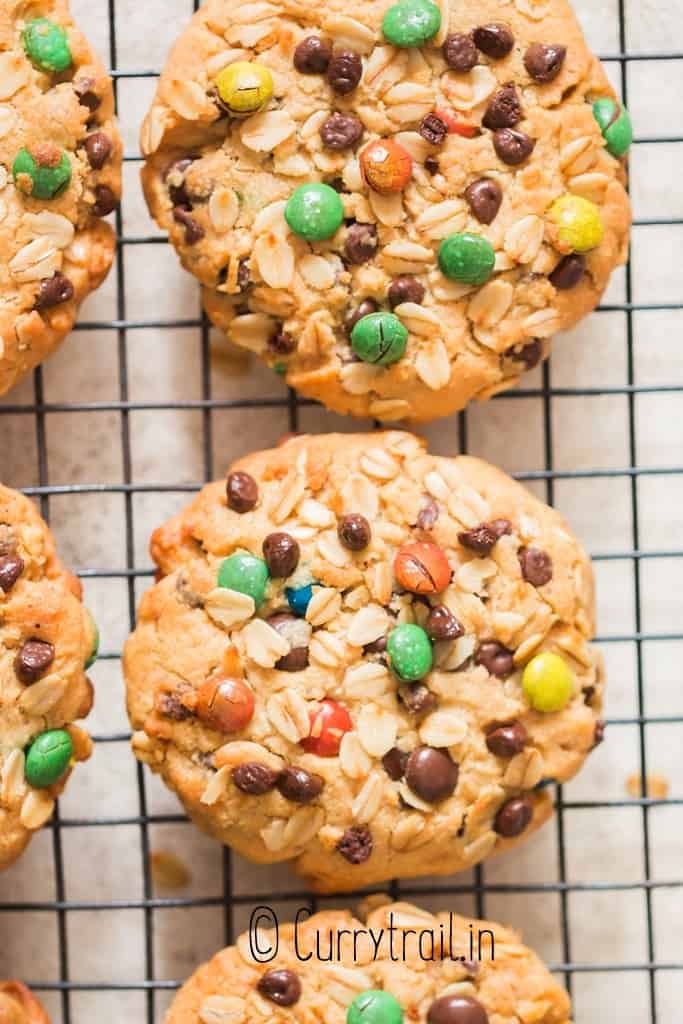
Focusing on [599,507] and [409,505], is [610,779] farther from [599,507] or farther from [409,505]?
[409,505]

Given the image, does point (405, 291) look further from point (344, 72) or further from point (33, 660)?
point (33, 660)

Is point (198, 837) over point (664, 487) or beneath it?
beneath

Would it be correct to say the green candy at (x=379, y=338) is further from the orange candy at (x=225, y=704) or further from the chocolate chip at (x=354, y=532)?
the orange candy at (x=225, y=704)

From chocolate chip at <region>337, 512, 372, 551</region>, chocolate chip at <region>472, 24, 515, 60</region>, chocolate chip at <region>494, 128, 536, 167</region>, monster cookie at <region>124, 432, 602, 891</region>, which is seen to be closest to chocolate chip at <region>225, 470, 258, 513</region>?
monster cookie at <region>124, 432, 602, 891</region>

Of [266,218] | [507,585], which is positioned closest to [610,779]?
[507,585]

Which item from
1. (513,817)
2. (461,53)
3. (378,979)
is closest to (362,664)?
(513,817)

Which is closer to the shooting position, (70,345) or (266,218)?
(266,218)
